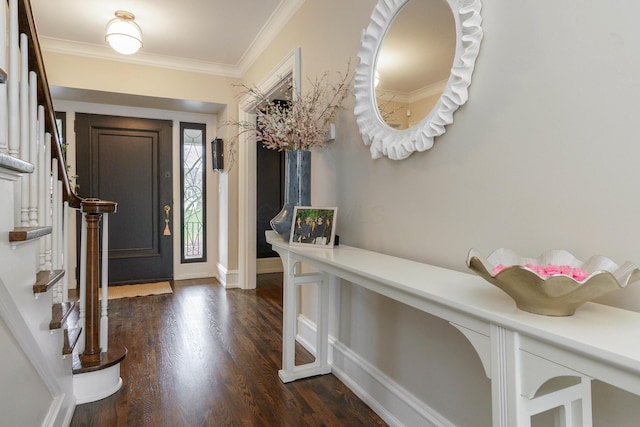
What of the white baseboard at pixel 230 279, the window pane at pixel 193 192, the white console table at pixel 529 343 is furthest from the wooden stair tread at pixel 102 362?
the window pane at pixel 193 192

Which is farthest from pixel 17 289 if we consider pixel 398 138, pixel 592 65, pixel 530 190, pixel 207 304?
pixel 207 304

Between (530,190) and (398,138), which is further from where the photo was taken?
(398,138)

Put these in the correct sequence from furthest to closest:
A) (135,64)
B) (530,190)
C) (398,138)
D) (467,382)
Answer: (135,64), (398,138), (467,382), (530,190)

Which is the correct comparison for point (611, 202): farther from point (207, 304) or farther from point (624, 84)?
point (207, 304)

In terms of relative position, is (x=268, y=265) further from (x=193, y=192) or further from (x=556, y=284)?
(x=556, y=284)

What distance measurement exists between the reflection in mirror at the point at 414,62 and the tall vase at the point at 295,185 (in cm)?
56

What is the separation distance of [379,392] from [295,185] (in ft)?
3.83

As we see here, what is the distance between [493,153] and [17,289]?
1564 mm

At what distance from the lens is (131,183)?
444cm

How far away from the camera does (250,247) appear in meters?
4.08

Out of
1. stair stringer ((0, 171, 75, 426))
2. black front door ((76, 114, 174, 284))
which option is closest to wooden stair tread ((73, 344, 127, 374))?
stair stringer ((0, 171, 75, 426))

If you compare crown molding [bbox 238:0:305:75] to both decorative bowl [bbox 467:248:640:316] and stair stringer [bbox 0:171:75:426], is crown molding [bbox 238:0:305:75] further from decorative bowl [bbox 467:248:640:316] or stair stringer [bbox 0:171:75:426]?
decorative bowl [bbox 467:248:640:316]

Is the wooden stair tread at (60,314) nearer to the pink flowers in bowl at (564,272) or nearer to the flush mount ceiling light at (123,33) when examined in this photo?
the pink flowers in bowl at (564,272)

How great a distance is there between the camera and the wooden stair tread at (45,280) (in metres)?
1.31
